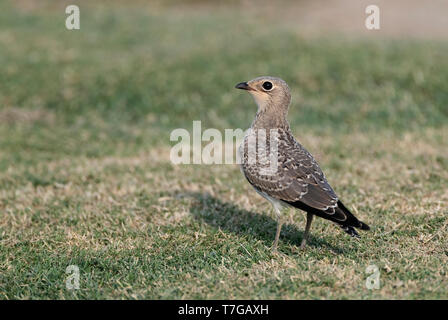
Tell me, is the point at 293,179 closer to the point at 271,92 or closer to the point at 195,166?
the point at 271,92

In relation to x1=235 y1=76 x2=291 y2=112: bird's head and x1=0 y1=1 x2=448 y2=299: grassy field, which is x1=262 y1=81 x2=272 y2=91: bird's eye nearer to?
x1=235 y1=76 x2=291 y2=112: bird's head

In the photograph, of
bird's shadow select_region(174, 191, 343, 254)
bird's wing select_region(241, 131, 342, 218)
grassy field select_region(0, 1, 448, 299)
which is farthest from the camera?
bird's shadow select_region(174, 191, 343, 254)

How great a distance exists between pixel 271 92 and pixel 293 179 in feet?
3.41

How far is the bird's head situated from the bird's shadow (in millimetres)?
1267

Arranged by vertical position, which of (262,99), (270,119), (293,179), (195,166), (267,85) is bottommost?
(195,166)

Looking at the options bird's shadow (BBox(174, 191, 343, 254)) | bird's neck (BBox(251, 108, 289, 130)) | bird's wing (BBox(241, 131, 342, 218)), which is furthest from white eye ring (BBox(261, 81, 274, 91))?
bird's shadow (BBox(174, 191, 343, 254))

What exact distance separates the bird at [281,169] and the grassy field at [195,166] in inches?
17.3

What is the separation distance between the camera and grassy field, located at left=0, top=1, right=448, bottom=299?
495 centimetres

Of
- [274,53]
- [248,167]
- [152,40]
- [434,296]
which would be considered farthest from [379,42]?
[434,296]

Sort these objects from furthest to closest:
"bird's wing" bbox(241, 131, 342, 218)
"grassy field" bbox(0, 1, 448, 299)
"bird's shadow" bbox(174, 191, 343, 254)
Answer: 1. "bird's shadow" bbox(174, 191, 343, 254)
2. "bird's wing" bbox(241, 131, 342, 218)
3. "grassy field" bbox(0, 1, 448, 299)

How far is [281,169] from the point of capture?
5.30 m

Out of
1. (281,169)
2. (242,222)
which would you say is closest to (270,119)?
(281,169)
